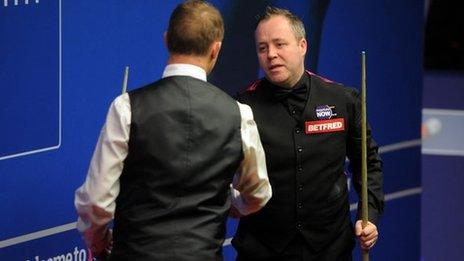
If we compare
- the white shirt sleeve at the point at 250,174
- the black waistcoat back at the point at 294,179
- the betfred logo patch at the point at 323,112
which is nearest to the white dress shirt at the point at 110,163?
the white shirt sleeve at the point at 250,174

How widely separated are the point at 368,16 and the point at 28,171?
2003 millimetres

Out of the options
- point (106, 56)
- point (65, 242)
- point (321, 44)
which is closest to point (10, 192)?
point (65, 242)

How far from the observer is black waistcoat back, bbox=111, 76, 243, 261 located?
3195mm

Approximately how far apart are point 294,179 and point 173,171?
2.57 ft

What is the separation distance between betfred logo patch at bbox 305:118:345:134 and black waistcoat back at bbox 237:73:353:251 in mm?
14

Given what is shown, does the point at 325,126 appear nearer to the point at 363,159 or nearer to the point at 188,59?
the point at 363,159

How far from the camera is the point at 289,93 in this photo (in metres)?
3.93

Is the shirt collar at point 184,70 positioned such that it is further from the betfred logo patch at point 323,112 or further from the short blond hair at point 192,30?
the betfred logo patch at point 323,112

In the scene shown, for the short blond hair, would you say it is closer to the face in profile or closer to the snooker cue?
the face in profile

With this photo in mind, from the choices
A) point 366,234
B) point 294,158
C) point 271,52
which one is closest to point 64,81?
point 271,52

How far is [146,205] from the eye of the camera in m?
3.20

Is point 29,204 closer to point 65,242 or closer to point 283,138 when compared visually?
point 65,242

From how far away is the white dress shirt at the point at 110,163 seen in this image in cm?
316

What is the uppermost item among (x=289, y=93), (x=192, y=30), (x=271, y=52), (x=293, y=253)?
(x=192, y=30)
